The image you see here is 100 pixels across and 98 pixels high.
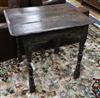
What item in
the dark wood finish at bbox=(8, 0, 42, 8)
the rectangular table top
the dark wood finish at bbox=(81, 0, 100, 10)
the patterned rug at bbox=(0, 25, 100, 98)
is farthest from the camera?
the dark wood finish at bbox=(81, 0, 100, 10)

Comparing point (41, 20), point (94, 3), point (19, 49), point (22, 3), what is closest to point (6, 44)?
point (19, 49)

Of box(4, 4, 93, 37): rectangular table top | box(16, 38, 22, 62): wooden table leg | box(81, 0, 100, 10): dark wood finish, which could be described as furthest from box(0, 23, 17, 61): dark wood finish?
box(81, 0, 100, 10): dark wood finish

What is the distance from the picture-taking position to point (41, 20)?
1.46 meters

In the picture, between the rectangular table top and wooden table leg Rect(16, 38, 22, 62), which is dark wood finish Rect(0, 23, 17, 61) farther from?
the rectangular table top

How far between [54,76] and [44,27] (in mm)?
732

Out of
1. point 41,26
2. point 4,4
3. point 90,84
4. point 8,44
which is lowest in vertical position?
point 90,84

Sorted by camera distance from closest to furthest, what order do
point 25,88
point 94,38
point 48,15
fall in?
point 48,15
point 25,88
point 94,38

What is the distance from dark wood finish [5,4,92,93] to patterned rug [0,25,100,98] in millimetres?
169

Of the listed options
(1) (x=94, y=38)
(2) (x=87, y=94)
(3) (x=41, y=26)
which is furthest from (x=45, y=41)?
(1) (x=94, y=38)

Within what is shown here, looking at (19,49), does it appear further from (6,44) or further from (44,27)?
(44,27)

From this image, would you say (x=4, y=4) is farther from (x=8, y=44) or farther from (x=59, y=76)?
(x=59, y=76)

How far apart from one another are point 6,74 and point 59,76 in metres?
0.63

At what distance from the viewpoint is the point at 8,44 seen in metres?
1.88

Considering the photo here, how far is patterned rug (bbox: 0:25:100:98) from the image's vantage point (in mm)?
1647
